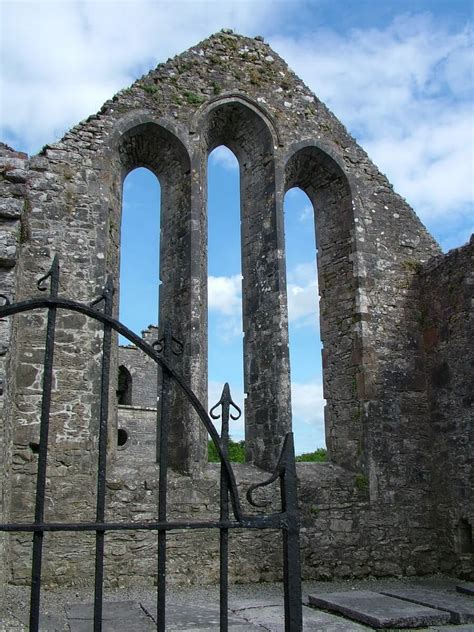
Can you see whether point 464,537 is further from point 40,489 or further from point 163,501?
point 40,489

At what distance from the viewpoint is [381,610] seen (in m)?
4.88

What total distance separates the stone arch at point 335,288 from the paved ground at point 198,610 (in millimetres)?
2012

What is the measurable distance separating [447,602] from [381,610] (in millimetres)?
870

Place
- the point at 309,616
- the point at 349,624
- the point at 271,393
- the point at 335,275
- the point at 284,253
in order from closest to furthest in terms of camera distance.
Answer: the point at 349,624, the point at 309,616, the point at 271,393, the point at 284,253, the point at 335,275

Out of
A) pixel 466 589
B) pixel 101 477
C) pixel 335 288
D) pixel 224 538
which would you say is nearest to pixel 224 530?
pixel 224 538

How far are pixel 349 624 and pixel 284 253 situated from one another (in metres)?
4.86

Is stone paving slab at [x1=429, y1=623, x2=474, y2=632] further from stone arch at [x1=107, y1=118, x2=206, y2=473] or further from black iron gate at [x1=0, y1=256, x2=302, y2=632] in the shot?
stone arch at [x1=107, y1=118, x2=206, y2=473]

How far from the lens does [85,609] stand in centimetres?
532

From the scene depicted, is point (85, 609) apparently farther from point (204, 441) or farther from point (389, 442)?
point (389, 442)

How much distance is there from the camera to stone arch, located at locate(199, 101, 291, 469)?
7.74 metres

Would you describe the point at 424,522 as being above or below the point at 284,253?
below

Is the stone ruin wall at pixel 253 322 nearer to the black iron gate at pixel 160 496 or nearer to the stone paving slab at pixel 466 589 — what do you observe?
the stone paving slab at pixel 466 589

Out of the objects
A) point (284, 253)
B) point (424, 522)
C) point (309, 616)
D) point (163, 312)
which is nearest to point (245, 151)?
point (284, 253)

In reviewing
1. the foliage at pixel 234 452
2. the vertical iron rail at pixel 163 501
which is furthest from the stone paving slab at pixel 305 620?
the foliage at pixel 234 452
